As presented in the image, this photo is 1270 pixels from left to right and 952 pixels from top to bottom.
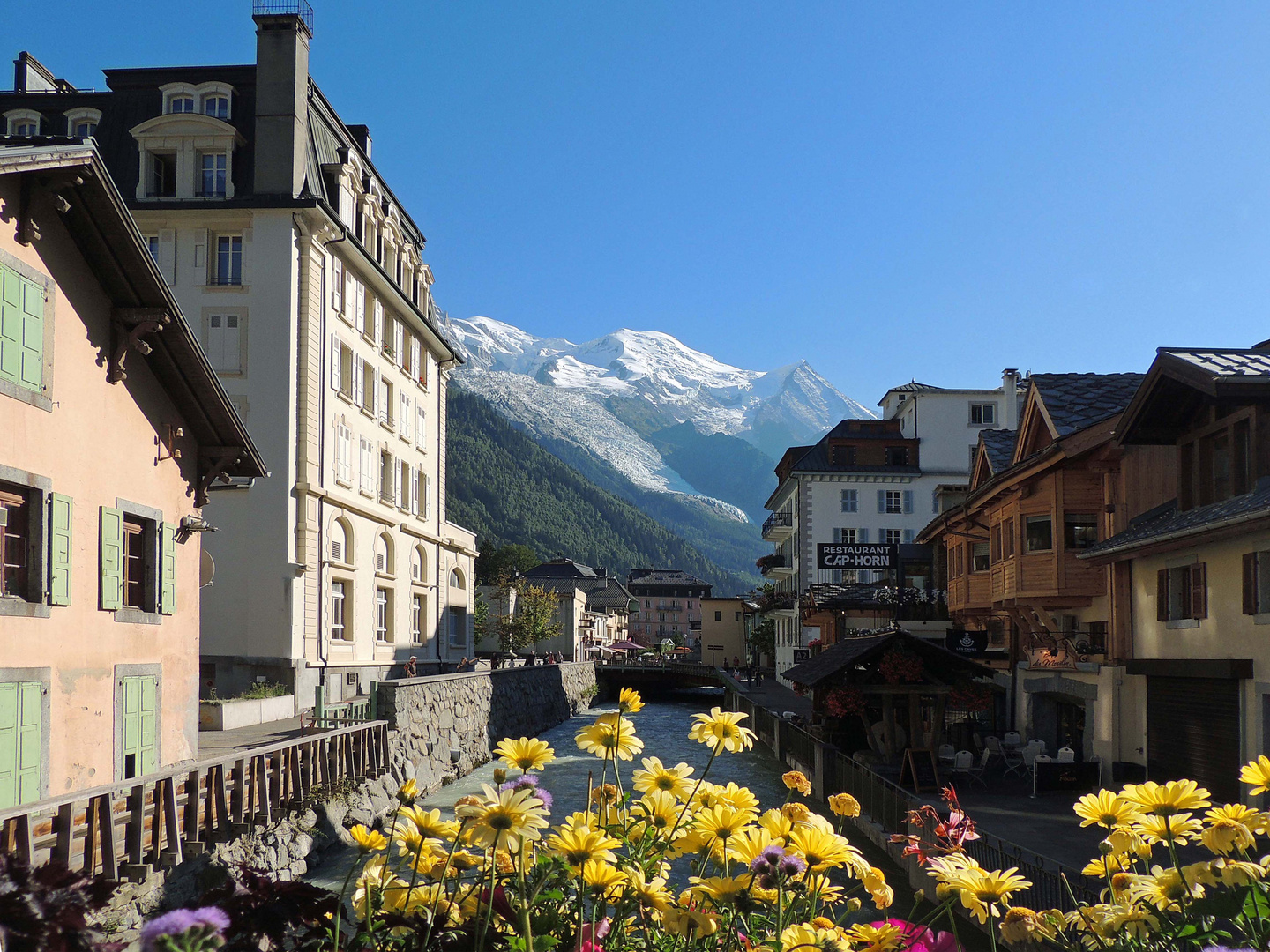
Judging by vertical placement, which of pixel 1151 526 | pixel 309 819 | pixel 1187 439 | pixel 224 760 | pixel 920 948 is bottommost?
pixel 309 819

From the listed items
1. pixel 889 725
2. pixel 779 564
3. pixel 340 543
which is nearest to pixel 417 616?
pixel 340 543

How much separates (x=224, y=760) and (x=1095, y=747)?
16538 mm

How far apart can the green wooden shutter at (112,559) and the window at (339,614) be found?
56.8 ft

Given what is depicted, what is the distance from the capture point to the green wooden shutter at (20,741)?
42.0 ft

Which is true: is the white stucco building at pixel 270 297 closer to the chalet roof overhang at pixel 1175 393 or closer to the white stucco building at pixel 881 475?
the chalet roof overhang at pixel 1175 393

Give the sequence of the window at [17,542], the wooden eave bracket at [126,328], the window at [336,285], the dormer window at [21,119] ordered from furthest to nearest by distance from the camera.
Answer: the window at [336,285] < the dormer window at [21,119] < the wooden eave bracket at [126,328] < the window at [17,542]

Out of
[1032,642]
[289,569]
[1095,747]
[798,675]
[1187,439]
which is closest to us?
[1187,439]

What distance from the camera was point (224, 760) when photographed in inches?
620

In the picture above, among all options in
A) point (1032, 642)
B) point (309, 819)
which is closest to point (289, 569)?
point (309, 819)

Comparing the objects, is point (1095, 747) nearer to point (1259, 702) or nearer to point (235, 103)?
point (1259, 702)

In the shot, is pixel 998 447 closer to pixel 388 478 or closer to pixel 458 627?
pixel 388 478

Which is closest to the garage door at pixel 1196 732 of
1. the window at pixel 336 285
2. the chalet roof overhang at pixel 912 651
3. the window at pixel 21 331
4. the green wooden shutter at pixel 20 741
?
the chalet roof overhang at pixel 912 651

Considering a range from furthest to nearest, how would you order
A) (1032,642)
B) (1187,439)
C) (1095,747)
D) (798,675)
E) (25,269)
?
1. (1032,642)
2. (798,675)
3. (1095,747)
4. (1187,439)
5. (25,269)

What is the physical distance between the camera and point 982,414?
63969 millimetres
